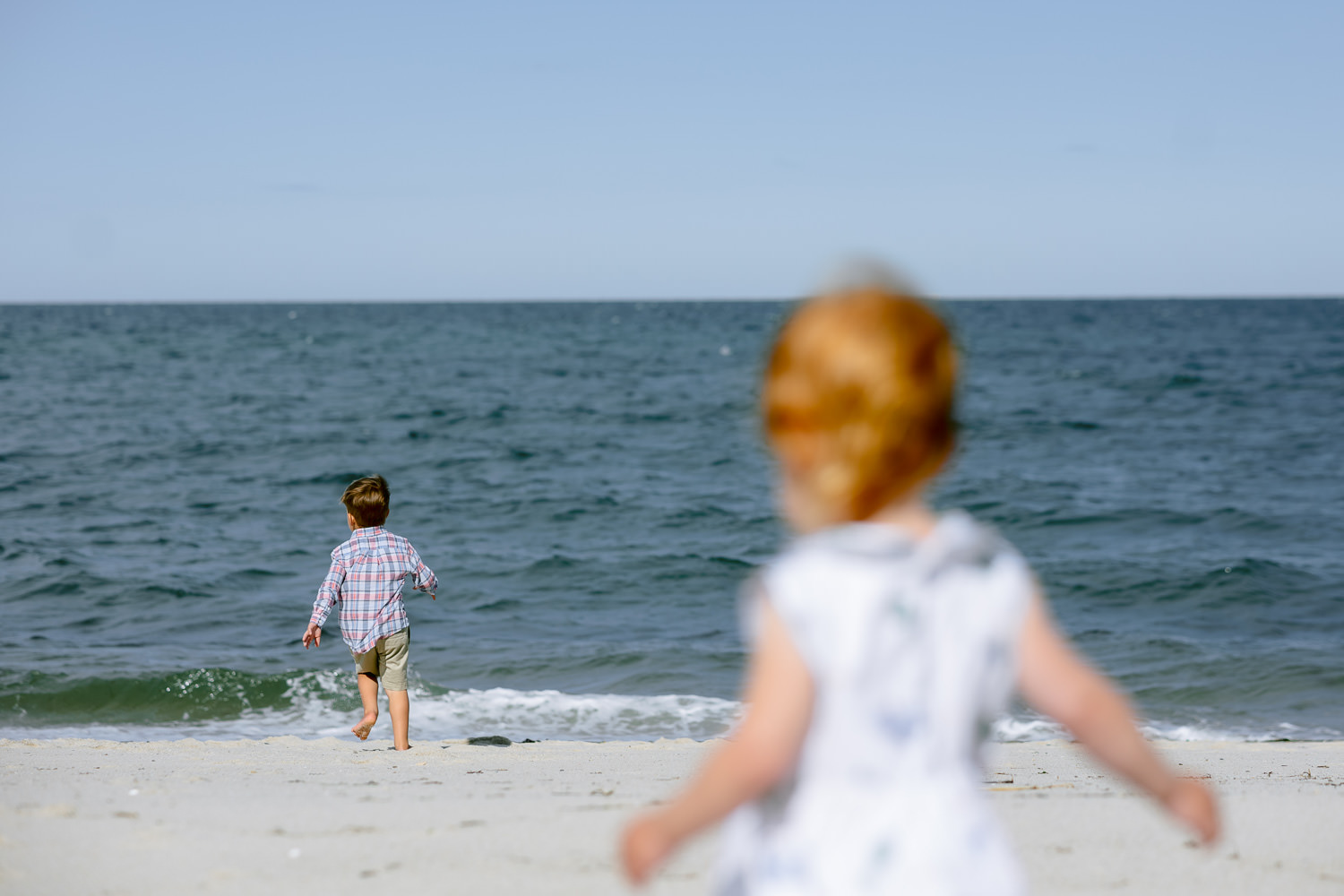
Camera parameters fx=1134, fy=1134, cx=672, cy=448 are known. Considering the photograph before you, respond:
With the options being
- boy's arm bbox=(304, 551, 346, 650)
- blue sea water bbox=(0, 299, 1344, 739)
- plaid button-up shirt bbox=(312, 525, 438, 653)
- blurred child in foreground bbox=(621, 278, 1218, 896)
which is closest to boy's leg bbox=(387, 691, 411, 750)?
plaid button-up shirt bbox=(312, 525, 438, 653)

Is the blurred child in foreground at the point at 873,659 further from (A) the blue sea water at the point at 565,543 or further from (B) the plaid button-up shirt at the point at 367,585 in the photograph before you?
(B) the plaid button-up shirt at the point at 367,585

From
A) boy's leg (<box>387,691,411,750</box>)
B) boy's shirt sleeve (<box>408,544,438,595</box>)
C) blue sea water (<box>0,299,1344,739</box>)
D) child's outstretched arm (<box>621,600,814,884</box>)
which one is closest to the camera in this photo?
child's outstretched arm (<box>621,600,814,884</box>)

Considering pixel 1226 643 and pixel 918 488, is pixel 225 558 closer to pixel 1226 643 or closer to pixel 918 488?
pixel 1226 643

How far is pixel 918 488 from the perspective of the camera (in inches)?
60.3

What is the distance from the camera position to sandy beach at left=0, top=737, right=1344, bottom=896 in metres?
3.11

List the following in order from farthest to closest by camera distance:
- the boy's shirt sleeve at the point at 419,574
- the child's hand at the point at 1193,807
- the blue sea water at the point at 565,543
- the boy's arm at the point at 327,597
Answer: the blue sea water at the point at 565,543 < the boy's shirt sleeve at the point at 419,574 < the boy's arm at the point at 327,597 < the child's hand at the point at 1193,807

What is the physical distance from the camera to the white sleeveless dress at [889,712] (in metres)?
1.46

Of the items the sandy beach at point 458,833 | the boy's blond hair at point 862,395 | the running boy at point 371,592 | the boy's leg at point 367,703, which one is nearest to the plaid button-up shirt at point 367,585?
the running boy at point 371,592

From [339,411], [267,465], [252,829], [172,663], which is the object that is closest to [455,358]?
[339,411]

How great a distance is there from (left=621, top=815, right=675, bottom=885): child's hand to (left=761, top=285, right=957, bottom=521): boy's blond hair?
478 millimetres

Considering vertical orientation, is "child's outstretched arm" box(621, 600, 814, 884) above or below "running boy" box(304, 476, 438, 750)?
above

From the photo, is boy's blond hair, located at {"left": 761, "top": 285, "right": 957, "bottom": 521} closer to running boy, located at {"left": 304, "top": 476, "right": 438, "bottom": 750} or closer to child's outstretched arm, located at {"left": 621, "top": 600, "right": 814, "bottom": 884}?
child's outstretched arm, located at {"left": 621, "top": 600, "right": 814, "bottom": 884}

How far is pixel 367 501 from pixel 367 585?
0.43 metres

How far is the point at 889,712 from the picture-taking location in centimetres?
148
